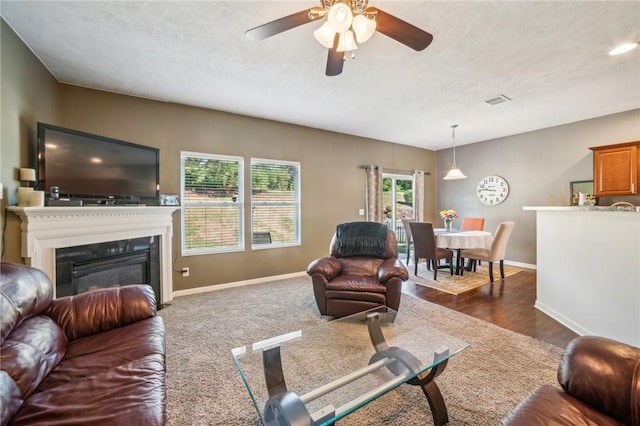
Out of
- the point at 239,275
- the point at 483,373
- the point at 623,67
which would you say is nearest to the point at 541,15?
the point at 623,67

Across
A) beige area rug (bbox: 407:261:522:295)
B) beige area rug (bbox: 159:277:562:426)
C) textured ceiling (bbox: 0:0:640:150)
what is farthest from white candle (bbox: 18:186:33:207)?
beige area rug (bbox: 407:261:522:295)

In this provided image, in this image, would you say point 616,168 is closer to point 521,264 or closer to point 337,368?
point 521,264

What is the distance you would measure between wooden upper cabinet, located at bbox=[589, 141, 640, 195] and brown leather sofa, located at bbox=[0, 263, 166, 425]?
6.00 m

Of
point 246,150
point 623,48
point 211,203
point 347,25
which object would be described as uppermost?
point 623,48

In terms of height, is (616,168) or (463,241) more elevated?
(616,168)

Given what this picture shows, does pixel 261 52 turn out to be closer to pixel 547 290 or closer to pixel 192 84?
pixel 192 84

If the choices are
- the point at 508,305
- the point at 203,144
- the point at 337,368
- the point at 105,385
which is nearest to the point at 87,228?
the point at 203,144

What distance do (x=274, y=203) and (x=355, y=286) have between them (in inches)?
93.6

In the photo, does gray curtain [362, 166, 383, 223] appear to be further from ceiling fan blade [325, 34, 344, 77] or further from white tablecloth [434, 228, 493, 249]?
ceiling fan blade [325, 34, 344, 77]

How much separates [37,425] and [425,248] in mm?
4578

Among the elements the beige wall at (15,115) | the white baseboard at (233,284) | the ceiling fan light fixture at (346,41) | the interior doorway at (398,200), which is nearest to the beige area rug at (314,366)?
the white baseboard at (233,284)

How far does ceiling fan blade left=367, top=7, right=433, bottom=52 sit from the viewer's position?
164 centimetres

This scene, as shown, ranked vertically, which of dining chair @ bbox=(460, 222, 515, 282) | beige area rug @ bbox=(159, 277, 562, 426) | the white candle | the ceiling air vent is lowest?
beige area rug @ bbox=(159, 277, 562, 426)

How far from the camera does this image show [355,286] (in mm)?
2834
